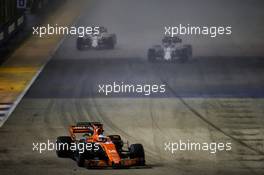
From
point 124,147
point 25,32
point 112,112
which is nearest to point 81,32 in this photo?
point 25,32

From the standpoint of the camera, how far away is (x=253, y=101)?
4134 cm

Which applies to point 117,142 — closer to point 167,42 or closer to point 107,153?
point 107,153

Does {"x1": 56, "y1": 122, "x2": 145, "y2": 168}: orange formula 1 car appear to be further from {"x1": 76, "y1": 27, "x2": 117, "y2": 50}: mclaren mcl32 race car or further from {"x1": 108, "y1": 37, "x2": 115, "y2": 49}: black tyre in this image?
{"x1": 108, "y1": 37, "x2": 115, "y2": 49}: black tyre

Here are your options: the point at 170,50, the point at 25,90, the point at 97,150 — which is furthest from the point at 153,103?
the point at 97,150

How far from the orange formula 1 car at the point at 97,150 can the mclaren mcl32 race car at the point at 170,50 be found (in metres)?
12.2

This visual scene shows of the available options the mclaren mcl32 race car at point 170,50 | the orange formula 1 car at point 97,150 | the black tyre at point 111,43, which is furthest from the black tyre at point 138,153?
the black tyre at point 111,43

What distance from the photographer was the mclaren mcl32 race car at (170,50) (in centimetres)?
4619

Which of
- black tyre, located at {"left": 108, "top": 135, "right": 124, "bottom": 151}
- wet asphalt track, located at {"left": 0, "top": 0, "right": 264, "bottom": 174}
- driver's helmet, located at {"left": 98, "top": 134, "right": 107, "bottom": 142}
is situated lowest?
wet asphalt track, located at {"left": 0, "top": 0, "right": 264, "bottom": 174}

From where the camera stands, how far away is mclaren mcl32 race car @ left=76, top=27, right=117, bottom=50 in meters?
48.5

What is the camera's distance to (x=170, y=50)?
46.4 m

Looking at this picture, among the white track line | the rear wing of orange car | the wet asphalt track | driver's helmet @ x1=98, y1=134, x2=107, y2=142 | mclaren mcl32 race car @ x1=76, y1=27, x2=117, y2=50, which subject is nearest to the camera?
driver's helmet @ x1=98, y1=134, x2=107, y2=142

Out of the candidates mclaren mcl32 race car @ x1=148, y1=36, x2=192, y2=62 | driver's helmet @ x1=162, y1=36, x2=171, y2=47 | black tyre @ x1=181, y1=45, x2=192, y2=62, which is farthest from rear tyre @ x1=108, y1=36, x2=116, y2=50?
black tyre @ x1=181, y1=45, x2=192, y2=62

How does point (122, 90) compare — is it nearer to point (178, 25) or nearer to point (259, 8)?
point (178, 25)

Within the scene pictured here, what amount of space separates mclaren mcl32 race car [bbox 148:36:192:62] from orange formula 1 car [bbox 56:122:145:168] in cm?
1223
